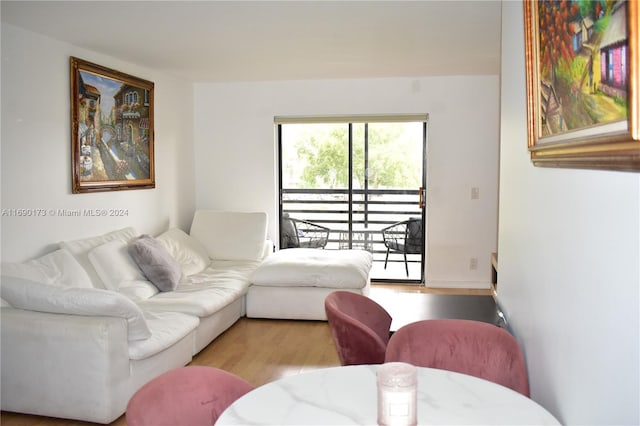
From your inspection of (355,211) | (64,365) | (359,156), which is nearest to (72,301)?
(64,365)

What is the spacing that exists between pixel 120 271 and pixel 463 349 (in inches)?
116

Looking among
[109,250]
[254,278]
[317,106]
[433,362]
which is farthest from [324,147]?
[433,362]

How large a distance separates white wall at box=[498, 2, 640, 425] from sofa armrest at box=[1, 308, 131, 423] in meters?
2.05

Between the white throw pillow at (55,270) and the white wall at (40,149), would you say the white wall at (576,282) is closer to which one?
the white throw pillow at (55,270)

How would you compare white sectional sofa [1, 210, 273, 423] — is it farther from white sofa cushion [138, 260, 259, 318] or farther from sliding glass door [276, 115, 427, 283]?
sliding glass door [276, 115, 427, 283]

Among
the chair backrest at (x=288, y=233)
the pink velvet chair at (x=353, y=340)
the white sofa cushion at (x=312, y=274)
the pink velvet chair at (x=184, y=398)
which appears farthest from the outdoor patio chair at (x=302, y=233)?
the pink velvet chair at (x=184, y=398)

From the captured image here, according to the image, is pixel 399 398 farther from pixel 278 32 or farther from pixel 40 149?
pixel 40 149

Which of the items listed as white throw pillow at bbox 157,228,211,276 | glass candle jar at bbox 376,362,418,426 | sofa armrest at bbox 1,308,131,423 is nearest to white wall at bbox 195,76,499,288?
white throw pillow at bbox 157,228,211,276

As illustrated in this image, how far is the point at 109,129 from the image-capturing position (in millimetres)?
4836

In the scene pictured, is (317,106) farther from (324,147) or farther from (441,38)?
(441,38)

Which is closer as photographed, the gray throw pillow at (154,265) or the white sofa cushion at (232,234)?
the gray throw pillow at (154,265)

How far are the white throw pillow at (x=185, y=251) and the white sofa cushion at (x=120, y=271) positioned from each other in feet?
2.18

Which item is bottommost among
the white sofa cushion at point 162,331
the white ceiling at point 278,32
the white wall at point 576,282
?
the white sofa cushion at point 162,331

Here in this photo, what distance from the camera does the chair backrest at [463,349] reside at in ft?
6.77
